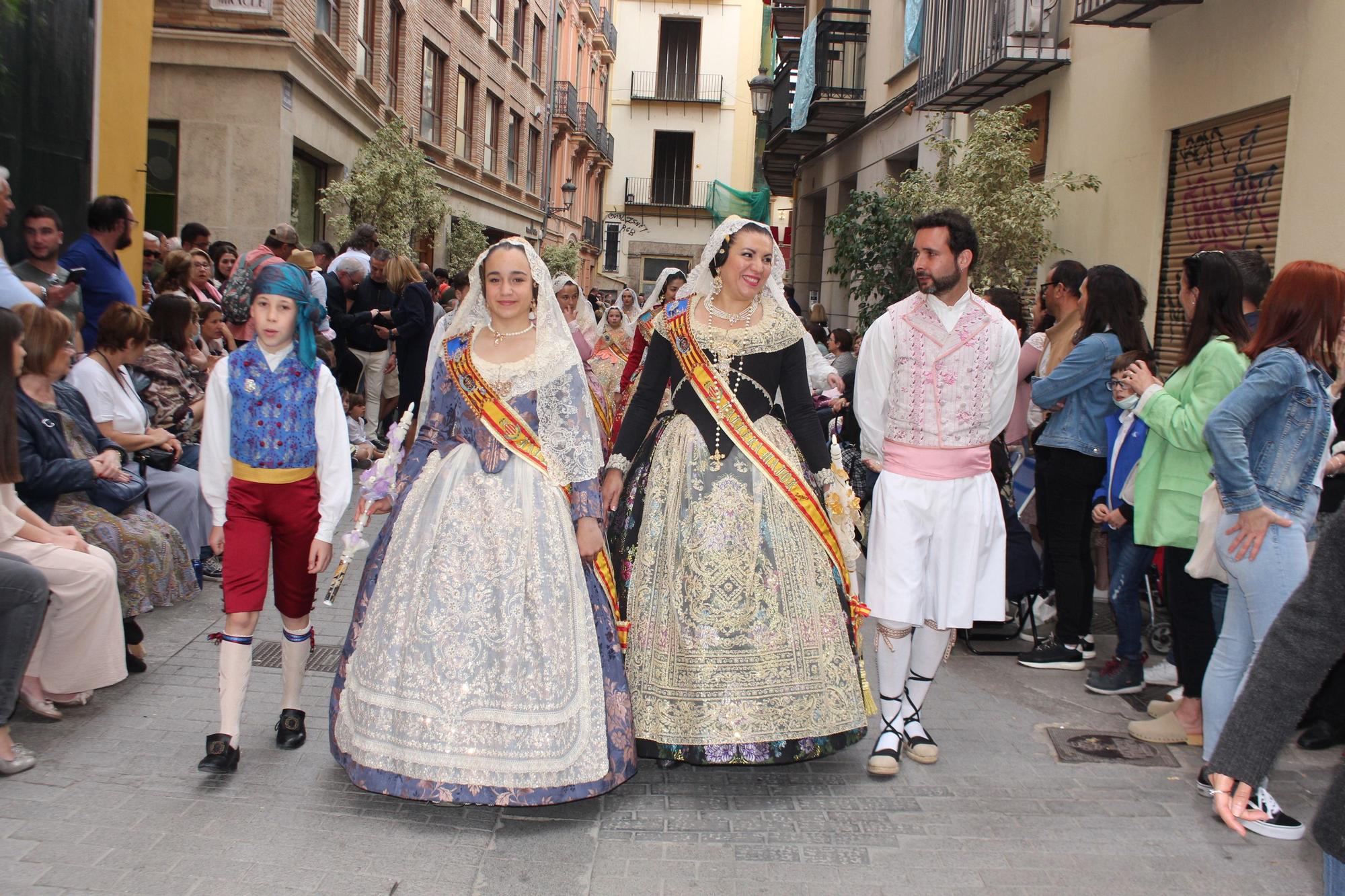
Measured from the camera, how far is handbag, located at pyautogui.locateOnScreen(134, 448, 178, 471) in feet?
19.7

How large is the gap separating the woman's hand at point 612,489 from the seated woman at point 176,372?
121 inches

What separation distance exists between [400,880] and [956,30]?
34.7ft

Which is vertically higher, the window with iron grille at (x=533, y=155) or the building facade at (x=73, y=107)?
the window with iron grille at (x=533, y=155)

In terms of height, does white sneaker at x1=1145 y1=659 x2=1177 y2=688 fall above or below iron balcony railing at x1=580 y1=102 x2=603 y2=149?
below

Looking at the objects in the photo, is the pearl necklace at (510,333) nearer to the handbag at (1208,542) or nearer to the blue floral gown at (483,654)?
the blue floral gown at (483,654)

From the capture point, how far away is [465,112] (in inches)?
995

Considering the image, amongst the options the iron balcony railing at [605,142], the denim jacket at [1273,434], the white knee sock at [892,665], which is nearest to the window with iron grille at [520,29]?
the iron balcony railing at [605,142]

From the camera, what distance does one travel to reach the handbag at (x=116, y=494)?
17.3 feet

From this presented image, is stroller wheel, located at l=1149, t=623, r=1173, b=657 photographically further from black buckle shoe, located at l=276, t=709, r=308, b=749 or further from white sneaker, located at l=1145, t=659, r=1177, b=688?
black buckle shoe, located at l=276, t=709, r=308, b=749

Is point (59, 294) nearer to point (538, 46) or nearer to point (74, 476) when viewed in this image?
point (74, 476)

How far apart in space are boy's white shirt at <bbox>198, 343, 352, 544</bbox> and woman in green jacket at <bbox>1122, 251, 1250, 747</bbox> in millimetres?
3033

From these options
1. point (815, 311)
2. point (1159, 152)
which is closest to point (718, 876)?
point (1159, 152)

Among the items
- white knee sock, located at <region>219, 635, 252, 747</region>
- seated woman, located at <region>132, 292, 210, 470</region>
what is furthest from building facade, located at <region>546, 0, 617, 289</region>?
white knee sock, located at <region>219, 635, 252, 747</region>

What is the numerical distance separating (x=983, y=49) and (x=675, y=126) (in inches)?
1325
